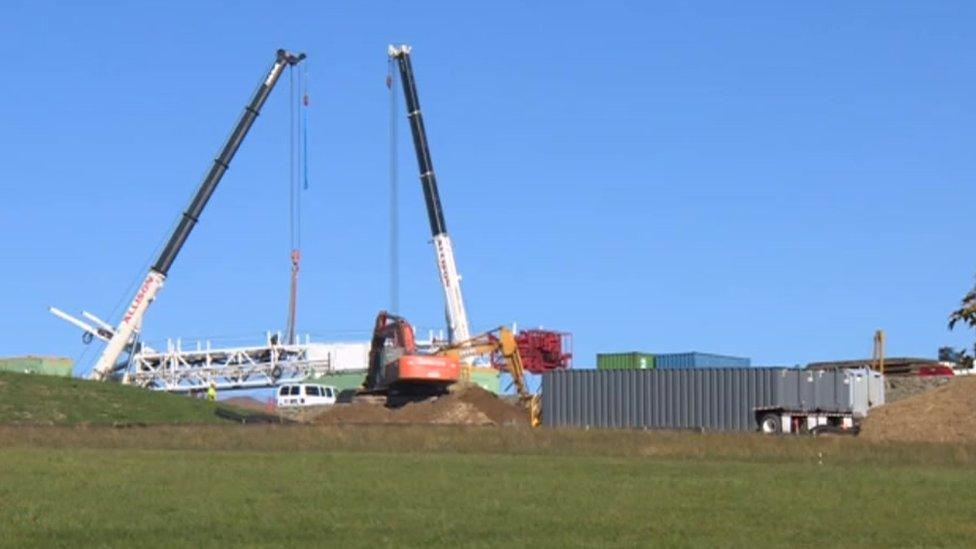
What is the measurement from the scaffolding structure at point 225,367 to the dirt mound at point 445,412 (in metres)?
35.2

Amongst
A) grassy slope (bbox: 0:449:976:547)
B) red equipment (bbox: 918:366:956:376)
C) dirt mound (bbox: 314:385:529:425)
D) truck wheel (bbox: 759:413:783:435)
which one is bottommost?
grassy slope (bbox: 0:449:976:547)

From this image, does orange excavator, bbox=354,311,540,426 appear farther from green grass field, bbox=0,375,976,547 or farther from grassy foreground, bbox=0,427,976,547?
grassy foreground, bbox=0,427,976,547

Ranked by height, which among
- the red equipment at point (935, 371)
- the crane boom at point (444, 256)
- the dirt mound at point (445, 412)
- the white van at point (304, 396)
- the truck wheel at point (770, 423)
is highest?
the crane boom at point (444, 256)

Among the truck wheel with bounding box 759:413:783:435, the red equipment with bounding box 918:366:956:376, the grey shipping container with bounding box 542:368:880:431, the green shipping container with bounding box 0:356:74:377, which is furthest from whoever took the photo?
the green shipping container with bounding box 0:356:74:377

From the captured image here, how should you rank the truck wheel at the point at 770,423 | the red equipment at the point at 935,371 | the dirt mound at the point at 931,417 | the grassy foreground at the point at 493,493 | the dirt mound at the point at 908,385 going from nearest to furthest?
the grassy foreground at the point at 493,493
the dirt mound at the point at 931,417
the truck wheel at the point at 770,423
the dirt mound at the point at 908,385
the red equipment at the point at 935,371

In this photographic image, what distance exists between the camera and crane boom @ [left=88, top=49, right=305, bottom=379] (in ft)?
301

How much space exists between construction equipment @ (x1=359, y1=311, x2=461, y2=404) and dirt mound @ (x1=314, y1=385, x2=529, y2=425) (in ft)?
3.42

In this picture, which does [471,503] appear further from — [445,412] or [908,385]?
[908,385]

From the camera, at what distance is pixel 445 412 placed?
6712 centimetres

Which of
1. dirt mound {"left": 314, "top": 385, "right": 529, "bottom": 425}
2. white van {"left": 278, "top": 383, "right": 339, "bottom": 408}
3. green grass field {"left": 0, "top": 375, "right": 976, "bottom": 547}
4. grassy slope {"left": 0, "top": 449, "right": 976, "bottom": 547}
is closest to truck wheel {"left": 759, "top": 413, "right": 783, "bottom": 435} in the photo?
dirt mound {"left": 314, "top": 385, "right": 529, "bottom": 425}

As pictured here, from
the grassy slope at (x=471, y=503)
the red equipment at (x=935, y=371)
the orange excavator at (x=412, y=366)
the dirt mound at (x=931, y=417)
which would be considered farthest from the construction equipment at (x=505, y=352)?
the grassy slope at (x=471, y=503)

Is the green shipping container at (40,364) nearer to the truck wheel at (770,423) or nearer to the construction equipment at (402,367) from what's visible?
the construction equipment at (402,367)

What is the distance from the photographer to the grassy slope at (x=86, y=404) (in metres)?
65.8

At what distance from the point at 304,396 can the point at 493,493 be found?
2415 inches
